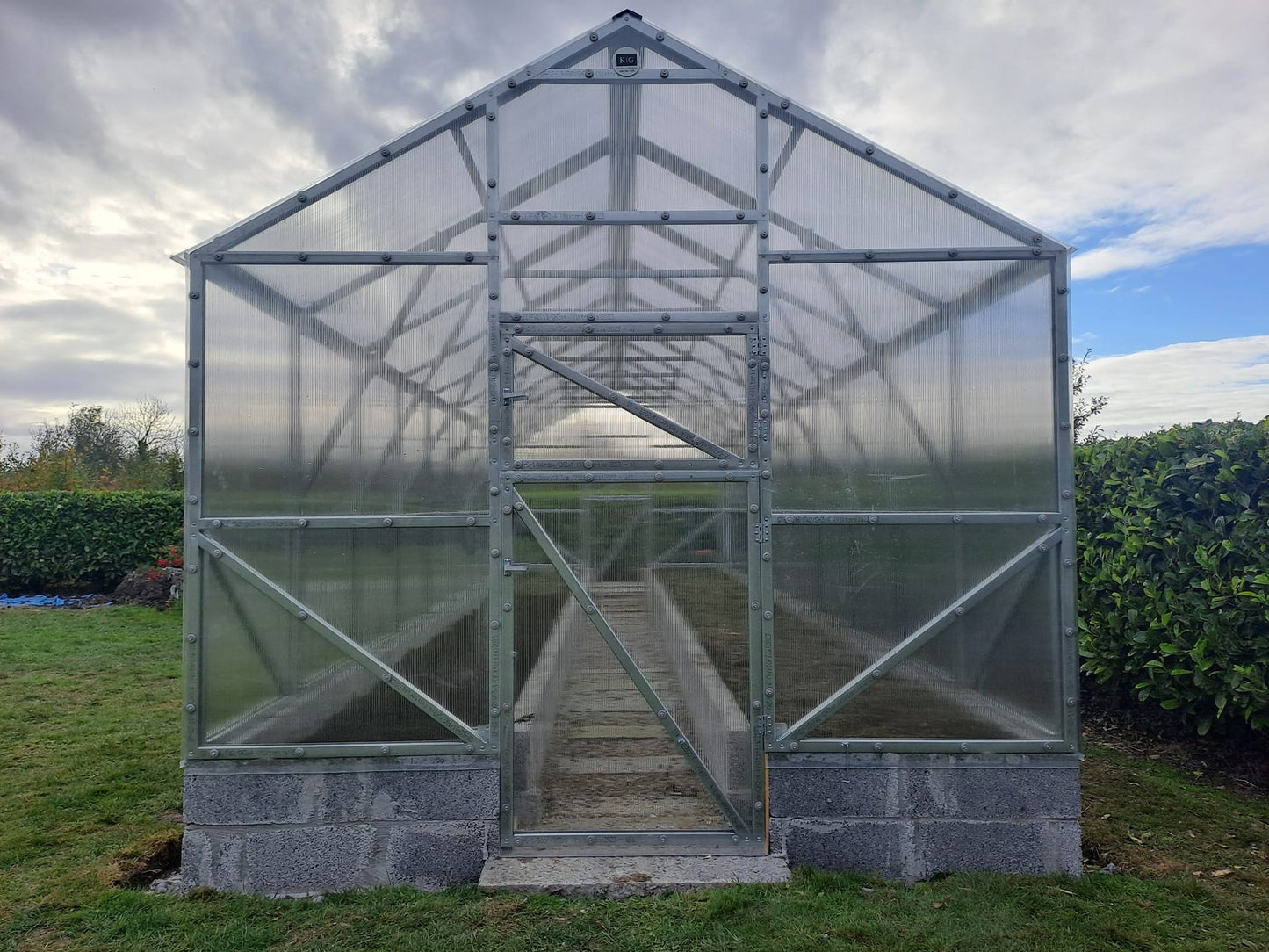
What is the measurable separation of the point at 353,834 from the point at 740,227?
3.51 m

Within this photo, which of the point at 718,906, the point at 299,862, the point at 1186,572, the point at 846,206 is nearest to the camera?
the point at 718,906

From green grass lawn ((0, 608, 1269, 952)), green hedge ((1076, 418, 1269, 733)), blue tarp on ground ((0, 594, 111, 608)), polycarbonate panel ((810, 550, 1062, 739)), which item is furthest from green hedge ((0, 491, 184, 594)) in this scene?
green hedge ((1076, 418, 1269, 733))

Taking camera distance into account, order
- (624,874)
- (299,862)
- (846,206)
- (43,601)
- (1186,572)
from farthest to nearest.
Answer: (43,601)
(1186,572)
(846,206)
(299,862)
(624,874)

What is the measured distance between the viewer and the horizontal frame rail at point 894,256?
395cm

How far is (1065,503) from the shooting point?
3867mm

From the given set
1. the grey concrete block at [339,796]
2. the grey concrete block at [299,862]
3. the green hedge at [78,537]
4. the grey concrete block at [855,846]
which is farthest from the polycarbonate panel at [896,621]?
the green hedge at [78,537]

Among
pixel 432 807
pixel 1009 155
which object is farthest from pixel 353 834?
pixel 1009 155

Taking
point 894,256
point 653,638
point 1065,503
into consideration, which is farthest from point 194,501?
point 1065,503

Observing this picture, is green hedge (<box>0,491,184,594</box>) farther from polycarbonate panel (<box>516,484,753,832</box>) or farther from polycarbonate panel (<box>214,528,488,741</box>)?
polycarbonate panel (<box>516,484,753,832</box>)

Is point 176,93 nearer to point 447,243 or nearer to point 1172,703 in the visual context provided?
point 447,243

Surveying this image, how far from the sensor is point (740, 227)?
159 inches

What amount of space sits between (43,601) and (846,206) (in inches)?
575

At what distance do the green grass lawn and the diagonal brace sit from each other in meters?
2.01

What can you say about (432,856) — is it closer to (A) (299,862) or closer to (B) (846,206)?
(A) (299,862)
